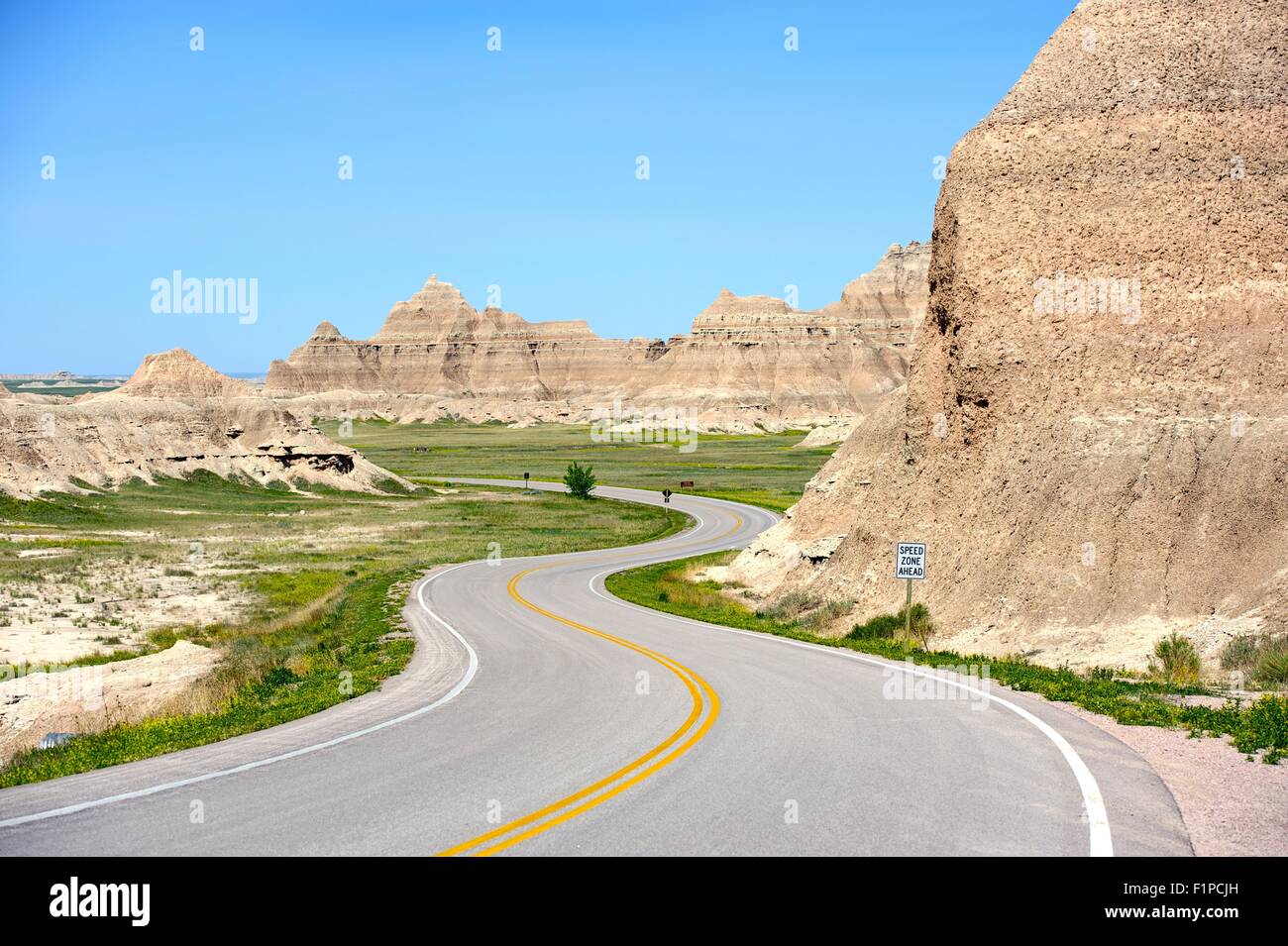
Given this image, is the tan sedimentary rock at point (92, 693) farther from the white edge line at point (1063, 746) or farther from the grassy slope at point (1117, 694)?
the grassy slope at point (1117, 694)

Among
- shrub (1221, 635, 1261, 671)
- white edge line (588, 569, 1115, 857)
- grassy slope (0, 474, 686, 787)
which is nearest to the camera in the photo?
white edge line (588, 569, 1115, 857)

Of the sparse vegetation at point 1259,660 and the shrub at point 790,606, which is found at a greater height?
the sparse vegetation at point 1259,660

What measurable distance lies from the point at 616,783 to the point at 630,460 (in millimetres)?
123471

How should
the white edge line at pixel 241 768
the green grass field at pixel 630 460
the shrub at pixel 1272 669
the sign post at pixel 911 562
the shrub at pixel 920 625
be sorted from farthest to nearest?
the green grass field at pixel 630 460 < the shrub at pixel 920 625 < the sign post at pixel 911 562 < the shrub at pixel 1272 669 < the white edge line at pixel 241 768

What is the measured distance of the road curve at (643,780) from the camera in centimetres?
774

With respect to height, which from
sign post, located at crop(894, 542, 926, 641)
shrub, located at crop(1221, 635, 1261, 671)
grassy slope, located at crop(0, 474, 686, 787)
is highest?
sign post, located at crop(894, 542, 926, 641)

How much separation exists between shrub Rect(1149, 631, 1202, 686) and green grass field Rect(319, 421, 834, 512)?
53068 millimetres

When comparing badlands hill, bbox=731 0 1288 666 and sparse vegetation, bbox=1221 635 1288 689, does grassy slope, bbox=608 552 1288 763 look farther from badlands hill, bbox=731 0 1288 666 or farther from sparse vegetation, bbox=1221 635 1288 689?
badlands hill, bbox=731 0 1288 666

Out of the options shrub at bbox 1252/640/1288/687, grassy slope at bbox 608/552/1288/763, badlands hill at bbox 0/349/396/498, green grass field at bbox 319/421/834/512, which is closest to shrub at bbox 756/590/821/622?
grassy slope at bbox 608/552/1288/763

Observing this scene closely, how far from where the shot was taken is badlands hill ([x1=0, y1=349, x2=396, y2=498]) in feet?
218

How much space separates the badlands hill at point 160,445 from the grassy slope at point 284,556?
284 centimetres

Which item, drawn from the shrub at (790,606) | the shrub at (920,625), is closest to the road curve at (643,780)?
the shrub at (920,625)

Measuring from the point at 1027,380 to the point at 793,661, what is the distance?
10574 mm

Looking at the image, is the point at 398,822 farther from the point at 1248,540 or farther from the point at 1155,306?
the point at 1155,306
